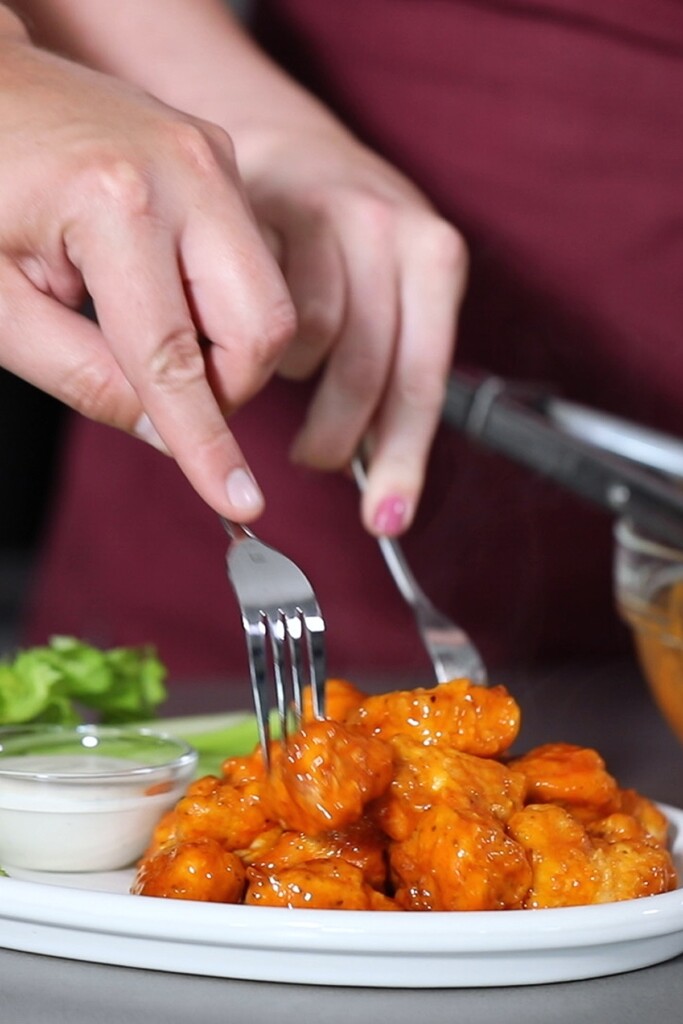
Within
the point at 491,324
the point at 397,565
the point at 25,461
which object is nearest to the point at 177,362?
the point at 397,565

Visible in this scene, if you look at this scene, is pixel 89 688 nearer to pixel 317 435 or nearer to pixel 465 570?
pixel 317 435

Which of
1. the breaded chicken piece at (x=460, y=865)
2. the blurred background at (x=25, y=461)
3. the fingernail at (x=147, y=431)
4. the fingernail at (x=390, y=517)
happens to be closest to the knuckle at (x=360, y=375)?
the fingernail at (x=390, y=517)

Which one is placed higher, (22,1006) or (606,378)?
(22,1006)

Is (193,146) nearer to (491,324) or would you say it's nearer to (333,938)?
(333,938)

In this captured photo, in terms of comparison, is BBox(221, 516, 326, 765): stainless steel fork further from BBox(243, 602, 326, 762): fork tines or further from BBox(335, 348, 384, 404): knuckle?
BBox(335, 348, 384, 404): knuckle

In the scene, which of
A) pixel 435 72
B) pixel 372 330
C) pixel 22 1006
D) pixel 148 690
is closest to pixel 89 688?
pixel 148 690

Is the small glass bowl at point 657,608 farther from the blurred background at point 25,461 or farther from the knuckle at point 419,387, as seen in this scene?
the blurred background at point 25,461
